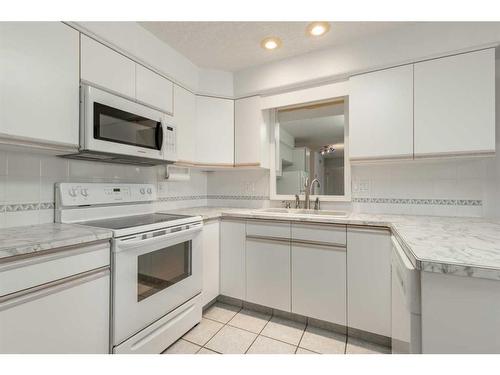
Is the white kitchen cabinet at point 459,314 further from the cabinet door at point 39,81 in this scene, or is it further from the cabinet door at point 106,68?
the cabinet door at point 106,68

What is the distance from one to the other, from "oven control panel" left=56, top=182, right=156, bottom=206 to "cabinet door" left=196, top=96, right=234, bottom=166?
591 millimetres

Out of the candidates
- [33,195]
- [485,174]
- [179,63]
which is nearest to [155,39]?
[179,63]

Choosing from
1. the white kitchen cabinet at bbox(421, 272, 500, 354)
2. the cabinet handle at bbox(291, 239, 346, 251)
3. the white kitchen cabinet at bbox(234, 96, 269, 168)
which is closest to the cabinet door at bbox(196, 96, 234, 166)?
the white kitchen cabinet at bbox(234, 96, 269, 168)

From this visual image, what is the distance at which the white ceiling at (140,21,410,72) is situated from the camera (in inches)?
67.5

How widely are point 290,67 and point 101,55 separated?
1.49m

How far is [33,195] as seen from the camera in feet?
4.59

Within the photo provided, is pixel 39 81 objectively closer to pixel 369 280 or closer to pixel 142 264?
pixel 142 264

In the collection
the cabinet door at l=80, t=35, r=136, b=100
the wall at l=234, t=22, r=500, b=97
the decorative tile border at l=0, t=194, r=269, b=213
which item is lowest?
the decorative tile border at l=0, t=194, r=269, b=213

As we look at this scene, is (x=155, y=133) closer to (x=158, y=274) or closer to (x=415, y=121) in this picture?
(x=158, y=274)

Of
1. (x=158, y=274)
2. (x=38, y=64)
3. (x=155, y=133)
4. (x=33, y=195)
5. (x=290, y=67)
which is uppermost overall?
(x=290, y=67)

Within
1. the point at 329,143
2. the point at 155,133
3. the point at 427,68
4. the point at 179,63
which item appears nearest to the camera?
the point at 427,68

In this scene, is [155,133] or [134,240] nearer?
[134,240]

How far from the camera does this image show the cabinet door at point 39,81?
3.55 ft

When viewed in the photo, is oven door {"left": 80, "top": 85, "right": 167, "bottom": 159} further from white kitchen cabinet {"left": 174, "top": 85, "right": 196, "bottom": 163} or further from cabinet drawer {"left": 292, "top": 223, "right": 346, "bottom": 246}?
cabinet drawer {"left": 292, "top": 223, "right": 346, "bottom": 246}
